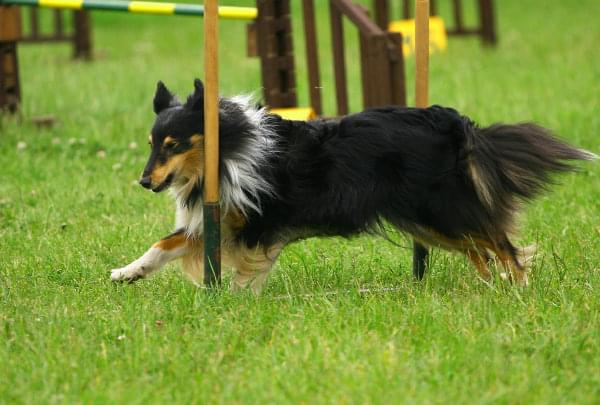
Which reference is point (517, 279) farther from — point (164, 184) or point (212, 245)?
point (164, 184)

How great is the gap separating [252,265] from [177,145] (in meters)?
0.70

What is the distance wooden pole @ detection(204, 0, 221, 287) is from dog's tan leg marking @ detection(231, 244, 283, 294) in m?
0.19

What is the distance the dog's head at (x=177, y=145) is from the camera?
4.52 meters

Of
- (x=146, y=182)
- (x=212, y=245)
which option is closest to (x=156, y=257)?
(x=212, y=245)

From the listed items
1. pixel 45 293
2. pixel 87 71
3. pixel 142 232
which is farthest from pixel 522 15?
pixel 45 293

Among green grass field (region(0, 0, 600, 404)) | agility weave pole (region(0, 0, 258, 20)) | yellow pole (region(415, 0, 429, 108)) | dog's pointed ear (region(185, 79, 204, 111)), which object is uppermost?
agility weave pole (region(0, 0, 258, 20))

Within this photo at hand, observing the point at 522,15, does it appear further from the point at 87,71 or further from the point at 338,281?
the point at 338,281

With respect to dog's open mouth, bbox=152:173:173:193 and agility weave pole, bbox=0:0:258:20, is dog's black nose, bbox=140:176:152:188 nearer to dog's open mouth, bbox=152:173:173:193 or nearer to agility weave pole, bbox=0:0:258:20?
dog's open mouth, bbox=152:173:173:193

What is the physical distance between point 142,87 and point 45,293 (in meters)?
6.46

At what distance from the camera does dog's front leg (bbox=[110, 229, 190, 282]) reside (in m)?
4.77

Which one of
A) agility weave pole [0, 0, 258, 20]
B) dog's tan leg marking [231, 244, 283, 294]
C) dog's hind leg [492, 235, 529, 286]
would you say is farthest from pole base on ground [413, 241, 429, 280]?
agility weave pole [0, 0, 258, 20]

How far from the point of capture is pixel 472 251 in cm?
478

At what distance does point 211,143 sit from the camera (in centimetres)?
445

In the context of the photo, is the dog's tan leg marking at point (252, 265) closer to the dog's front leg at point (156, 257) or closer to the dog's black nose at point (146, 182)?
the dog's front leg at point (156, 257)
